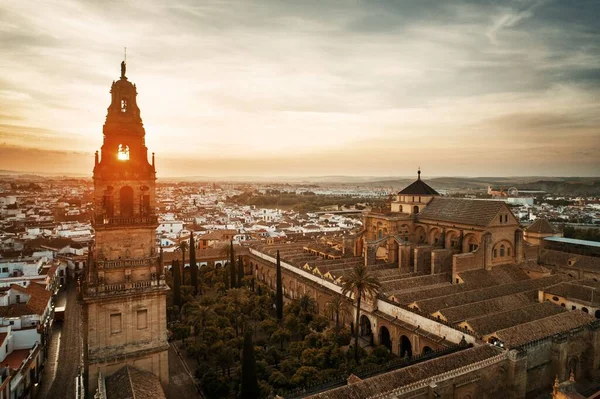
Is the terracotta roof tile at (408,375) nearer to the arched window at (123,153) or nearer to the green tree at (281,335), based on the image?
the green tree at (281,335)

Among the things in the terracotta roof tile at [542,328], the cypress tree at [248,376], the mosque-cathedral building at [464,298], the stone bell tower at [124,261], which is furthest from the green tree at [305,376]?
the terracotta roof tile at [542,328]

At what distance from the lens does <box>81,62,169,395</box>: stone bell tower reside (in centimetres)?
1683

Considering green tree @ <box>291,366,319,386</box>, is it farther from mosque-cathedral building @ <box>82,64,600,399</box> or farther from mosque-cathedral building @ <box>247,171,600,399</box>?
mosque-cathedral building @ <box>247,171,600,399</box>

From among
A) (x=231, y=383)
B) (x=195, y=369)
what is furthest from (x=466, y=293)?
(x=195, y=369)

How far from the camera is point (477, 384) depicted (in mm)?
18125

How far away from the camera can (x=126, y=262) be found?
1756 centimetres

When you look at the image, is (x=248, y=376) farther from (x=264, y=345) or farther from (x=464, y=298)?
(x=464, y=298)

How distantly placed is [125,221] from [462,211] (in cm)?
2666

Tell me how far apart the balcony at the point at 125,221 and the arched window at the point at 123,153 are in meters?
2.62

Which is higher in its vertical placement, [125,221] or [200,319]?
[125,221]

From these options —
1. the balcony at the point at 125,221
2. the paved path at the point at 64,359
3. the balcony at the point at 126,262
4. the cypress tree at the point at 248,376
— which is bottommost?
the paved path at the point at 64,359

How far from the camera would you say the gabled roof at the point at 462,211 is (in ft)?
104

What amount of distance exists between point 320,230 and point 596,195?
500 ft

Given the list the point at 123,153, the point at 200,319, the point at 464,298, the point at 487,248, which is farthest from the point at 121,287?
the point at 487,248
